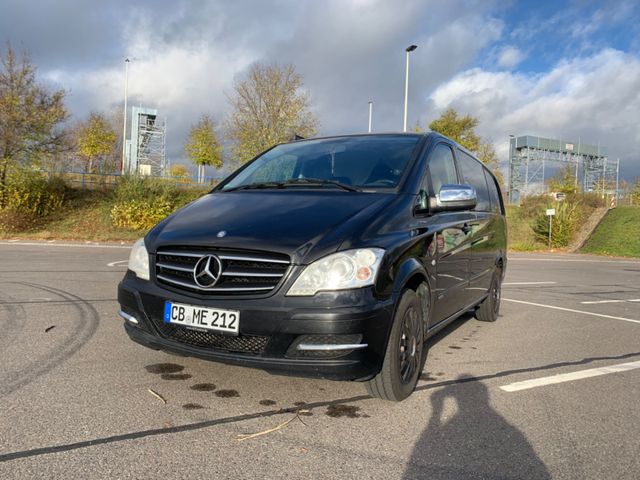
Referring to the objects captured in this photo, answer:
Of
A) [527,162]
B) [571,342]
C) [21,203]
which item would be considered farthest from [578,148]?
[571,342]

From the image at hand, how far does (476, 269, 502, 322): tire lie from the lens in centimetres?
597

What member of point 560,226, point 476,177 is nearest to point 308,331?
point 476,177

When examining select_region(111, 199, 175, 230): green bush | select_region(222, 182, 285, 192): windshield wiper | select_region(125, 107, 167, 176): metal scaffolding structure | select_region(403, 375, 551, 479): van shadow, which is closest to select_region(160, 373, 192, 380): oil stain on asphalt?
select_region(222, 182, 285, 192): windshield wiper

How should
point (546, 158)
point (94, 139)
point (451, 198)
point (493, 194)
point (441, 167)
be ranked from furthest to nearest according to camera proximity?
point (546, 158), point (94, 139), point (493, 194), point (441, 167), point (451, 198)

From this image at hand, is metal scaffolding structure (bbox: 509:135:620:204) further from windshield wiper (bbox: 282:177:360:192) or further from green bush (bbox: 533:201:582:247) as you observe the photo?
windshield wiper (bbox: 282:177:360:192)

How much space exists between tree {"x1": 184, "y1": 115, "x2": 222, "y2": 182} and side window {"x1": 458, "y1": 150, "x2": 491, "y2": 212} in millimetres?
35240

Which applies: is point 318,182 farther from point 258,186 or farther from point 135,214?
point 135,214

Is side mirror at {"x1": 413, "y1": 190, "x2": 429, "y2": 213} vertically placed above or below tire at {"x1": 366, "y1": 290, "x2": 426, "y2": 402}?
above

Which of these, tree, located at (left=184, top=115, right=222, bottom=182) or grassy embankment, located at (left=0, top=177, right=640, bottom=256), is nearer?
grassy embankment, located at (left=0, top=177, right=640, bottom=256)

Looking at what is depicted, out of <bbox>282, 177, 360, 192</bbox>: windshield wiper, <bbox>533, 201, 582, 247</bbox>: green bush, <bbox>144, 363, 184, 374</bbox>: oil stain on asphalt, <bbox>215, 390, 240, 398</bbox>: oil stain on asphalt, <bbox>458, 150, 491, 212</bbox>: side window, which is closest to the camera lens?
<bbox>215, 390, 240, 398</bbox>: oil stain on asphalt

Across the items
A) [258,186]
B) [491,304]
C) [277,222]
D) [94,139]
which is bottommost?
[491,304]

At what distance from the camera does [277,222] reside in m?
3.14

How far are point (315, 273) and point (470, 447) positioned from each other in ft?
3.92

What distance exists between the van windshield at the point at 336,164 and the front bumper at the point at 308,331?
118cm
